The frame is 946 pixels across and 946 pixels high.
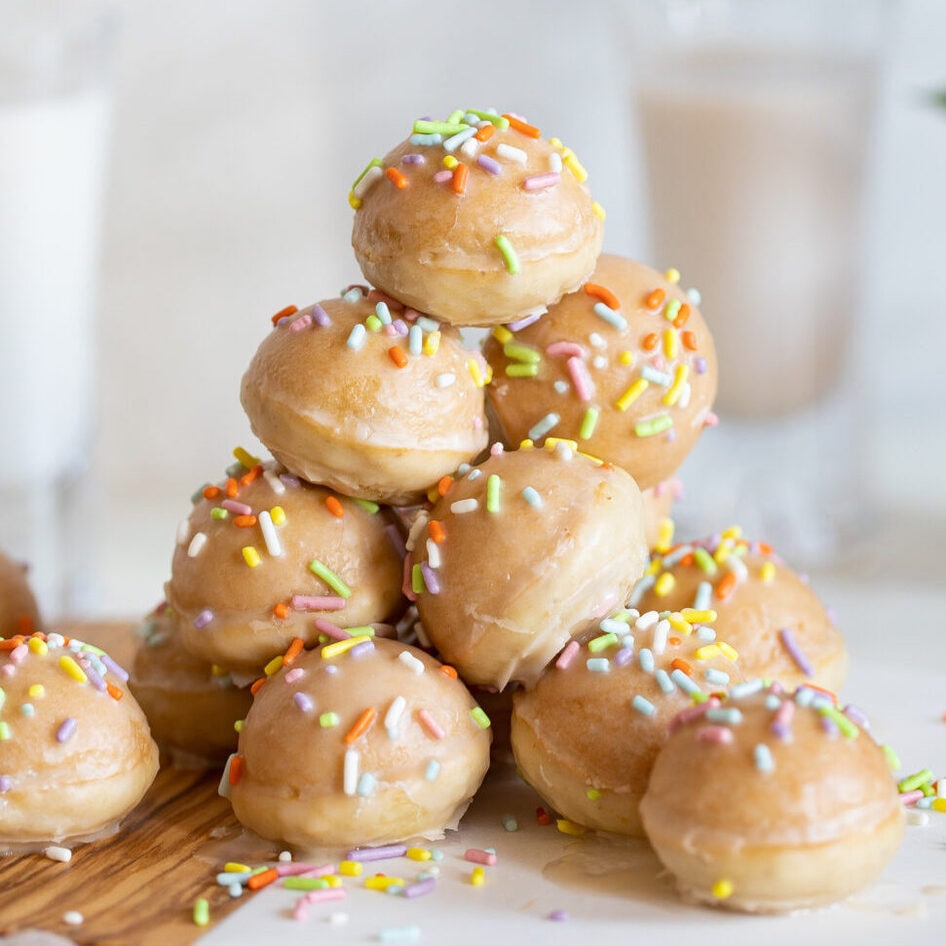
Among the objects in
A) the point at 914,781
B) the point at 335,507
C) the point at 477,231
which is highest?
the point at 477,231

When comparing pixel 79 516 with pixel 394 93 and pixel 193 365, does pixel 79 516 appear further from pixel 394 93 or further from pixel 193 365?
pixel 394 93

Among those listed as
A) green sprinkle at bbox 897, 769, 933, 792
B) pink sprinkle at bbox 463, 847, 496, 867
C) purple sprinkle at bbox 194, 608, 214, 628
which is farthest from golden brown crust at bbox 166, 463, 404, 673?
green sprinkle at bbox 897, 769, 933, 792

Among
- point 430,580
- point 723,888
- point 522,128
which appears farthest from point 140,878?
point 522,128

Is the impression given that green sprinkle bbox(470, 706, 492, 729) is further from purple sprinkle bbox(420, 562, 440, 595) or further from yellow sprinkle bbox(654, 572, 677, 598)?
yellow sprinkle bbox(654, 572, 677, 598)

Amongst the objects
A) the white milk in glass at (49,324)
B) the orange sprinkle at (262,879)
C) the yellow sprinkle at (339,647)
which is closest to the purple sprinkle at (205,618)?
the yellow sprinkle at (339,647)

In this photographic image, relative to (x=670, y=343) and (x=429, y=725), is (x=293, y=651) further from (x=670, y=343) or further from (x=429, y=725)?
(x=670, y=343)
